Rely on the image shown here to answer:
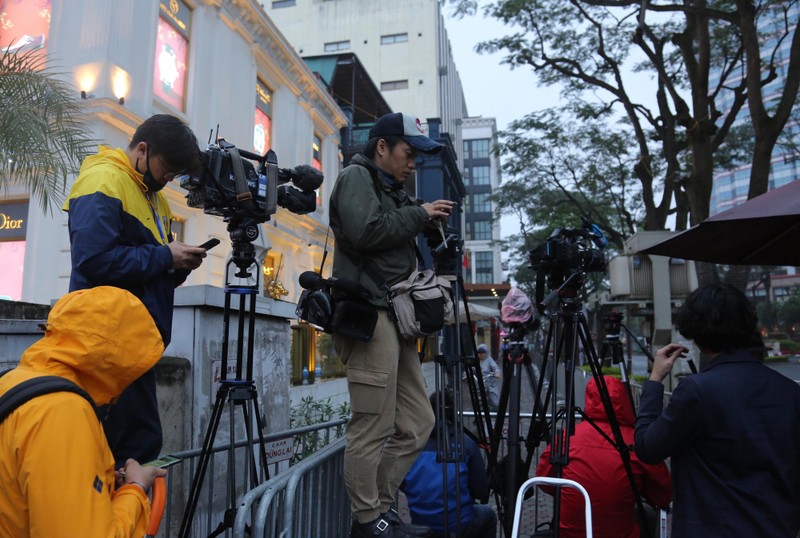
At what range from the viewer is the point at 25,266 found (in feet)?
33.0

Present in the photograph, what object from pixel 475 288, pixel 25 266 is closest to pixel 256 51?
pixel 25 266

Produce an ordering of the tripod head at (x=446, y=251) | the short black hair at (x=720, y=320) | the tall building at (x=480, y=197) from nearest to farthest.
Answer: the short black hair at (x=720, y=320) → the tripod head at (x=446, y=251) → the tall building at (x=480, y=197)

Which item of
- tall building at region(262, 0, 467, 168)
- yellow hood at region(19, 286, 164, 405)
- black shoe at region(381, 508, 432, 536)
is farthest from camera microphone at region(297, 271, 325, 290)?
tall building at region(262, 0, 467, 168)

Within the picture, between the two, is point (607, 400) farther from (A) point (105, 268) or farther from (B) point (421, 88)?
(B) point (421, 88)

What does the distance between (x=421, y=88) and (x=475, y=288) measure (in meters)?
12.4

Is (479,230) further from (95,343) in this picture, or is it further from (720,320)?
(95,343)

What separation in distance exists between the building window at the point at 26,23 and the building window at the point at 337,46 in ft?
84.4

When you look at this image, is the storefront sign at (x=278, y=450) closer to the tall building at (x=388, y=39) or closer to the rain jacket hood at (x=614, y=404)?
the rain jacket hood at (x=614, y=404)

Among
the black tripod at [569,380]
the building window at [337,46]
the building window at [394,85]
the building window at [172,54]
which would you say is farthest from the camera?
the building window at [337,46]

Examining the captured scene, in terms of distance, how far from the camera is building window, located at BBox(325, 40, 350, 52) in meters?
34.9

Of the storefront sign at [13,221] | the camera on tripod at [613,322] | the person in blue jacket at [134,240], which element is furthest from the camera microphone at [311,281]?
the storefront sign at [13,221]

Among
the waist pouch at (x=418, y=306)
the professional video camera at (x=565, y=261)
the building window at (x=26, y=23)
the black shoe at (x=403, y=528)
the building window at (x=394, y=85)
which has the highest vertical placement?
the building window at (x=394, y=85)

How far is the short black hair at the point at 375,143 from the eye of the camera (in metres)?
2.83

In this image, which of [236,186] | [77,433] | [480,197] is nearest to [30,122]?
[236,186]
